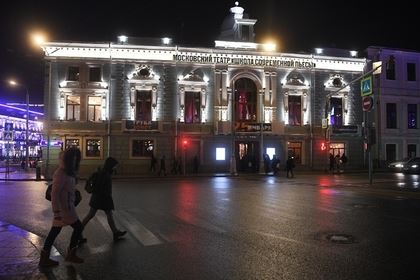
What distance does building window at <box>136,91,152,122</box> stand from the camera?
39.8 meters

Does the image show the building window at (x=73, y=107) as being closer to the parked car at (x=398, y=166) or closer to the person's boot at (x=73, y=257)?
the parked car at (x=398, y=166)

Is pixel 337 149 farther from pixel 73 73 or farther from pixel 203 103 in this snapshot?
pixel 73 73

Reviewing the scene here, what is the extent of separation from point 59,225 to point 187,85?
33.8 metres

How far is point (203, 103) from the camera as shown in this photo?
40562 millimetres

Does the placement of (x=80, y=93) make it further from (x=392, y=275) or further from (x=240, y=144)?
(x=392, y=275)

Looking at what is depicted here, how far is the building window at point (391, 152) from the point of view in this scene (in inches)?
1780

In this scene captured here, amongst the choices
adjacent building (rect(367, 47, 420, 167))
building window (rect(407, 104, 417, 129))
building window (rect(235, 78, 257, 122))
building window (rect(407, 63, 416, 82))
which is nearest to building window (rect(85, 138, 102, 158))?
building window (rect(235, 78, 257, 122))

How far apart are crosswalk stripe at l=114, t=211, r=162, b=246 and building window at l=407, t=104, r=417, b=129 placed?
40096 millimetres

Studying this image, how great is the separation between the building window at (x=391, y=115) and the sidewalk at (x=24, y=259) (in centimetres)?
4174

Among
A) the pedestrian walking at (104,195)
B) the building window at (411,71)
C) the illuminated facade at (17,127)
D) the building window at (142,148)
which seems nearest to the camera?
the pedestrian walking at (104,195)

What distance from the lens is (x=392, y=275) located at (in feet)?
21.8

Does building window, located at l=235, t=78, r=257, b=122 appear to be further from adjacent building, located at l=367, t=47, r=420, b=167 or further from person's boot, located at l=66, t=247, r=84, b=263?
person's boot, located at l=66, t=247, r=84, b=263

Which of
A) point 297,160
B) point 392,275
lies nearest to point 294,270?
point 392,275

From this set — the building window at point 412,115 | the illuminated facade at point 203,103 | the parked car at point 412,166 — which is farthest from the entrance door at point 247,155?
the building window at point 412,115
